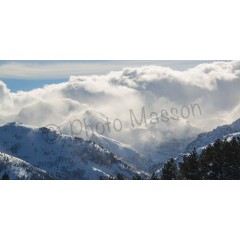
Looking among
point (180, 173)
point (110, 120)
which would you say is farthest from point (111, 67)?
point (110, 120)

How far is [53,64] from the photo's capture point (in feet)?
173

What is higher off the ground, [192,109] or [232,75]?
[232,75]

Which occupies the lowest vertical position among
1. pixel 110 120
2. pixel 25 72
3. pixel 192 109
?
pixel 110 120

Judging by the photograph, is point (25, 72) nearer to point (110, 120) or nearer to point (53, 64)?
point (53, 64)

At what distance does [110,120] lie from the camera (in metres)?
112

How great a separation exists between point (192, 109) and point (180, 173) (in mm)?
26479
